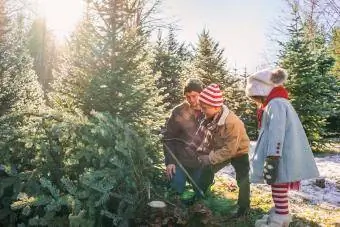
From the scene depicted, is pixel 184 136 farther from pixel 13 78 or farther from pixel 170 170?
pixel 13 78

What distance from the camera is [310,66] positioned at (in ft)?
57.7

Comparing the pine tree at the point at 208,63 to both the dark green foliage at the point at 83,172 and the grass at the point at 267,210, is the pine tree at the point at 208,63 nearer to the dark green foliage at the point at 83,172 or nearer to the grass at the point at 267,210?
the grass at the point at 267,210

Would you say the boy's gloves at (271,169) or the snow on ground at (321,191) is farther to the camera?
the snow on ground at (321,191)

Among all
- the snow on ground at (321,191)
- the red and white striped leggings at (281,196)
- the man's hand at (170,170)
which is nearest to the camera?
the red and white striped leggings at (281,196)

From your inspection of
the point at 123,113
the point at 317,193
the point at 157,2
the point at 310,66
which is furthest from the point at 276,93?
the point at 157,2

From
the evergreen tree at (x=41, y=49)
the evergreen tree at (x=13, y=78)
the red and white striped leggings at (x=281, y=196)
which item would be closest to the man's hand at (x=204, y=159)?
the red and white striped leggings at (x=281, y=196)

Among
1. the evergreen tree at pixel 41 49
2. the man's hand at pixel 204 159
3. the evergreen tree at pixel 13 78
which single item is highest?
the evergreen tree at pixel 41 49

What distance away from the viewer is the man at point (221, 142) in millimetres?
5562

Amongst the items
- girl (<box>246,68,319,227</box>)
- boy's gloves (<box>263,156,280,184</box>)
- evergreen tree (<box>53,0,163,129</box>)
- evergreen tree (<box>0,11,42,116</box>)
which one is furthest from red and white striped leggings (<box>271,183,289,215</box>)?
evergreen tree (<box>0,11,42,116</box>)

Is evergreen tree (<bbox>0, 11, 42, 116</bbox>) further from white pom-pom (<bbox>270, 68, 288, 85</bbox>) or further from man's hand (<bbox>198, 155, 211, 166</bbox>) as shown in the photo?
white pom-pom (<bbox>270, 68, 288, 85</bbox>)

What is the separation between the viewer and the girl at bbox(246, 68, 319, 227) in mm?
4770

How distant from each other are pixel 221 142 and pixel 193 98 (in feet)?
3.32

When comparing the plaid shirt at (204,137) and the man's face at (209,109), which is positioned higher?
the man's face at (209,109)

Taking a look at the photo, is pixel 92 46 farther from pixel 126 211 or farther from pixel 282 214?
pixel 282 214
